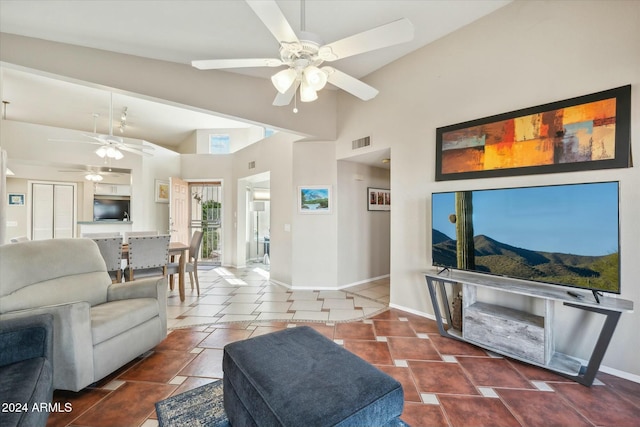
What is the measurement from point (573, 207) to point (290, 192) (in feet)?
12.0

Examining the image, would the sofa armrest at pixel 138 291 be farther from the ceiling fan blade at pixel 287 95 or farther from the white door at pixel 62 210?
the white door at pixel 62 210

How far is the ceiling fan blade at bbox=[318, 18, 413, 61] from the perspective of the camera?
1526 millimetres

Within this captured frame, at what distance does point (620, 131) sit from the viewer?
198 centimetres

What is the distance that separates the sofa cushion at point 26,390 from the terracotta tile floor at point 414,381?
449 millimetres

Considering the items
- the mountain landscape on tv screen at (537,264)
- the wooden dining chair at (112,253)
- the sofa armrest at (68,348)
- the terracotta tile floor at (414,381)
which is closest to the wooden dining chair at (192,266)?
the wooden dining chair at (112,253)

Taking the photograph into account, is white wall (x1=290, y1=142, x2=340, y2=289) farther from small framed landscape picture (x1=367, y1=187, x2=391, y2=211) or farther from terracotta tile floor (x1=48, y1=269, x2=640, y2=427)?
terracotta tile floor (x1=48, y1=269, x2=640, y2=427)

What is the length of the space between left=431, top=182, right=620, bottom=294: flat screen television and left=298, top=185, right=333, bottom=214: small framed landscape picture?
6.68 feet

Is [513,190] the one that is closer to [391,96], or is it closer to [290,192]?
[391,96]

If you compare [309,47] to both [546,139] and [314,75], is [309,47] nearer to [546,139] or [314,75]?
[314,75]

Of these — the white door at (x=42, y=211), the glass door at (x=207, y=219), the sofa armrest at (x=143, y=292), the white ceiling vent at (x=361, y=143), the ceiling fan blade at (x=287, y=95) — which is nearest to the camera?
the ceiling fan blade at (x=287, y=95)

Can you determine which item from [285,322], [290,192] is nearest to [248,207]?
[290,192]

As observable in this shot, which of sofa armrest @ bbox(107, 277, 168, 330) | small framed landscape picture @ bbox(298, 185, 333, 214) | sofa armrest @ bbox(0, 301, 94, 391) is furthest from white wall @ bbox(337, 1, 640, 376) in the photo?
sofa armrest @ bbox(0, 301, 94, 391)

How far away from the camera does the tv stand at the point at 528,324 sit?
184 centimetres

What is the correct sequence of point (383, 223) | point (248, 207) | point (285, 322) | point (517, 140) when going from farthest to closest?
point (248, 207)
point (383, 223)
point (285, 322)
point (517, 140)
